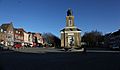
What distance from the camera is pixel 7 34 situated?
349 ft

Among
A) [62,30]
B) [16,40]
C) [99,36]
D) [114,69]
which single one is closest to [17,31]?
[16,40]

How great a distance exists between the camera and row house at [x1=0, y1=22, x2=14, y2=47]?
101725 mm

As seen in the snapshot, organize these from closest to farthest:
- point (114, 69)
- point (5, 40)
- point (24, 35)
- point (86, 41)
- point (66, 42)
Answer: point (114, 69) → point (66, 42) → point (5, 40) → point (24, 35) → point (86, 41)

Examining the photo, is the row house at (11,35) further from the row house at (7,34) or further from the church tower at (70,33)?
the church tower at (70,33)

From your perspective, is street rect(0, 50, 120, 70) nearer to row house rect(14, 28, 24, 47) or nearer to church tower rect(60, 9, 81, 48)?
church tower rect(60, 9, 81, 48)

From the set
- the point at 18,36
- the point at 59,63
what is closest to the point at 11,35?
the point at 18,36

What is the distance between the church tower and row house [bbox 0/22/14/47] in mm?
22788

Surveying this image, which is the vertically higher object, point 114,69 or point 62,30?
point 62,30

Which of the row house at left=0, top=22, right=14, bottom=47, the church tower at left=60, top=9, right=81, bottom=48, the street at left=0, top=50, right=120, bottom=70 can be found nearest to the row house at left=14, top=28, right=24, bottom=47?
the row house at left=0, top=22, right=14, bottom=47

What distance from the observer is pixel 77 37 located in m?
96.1

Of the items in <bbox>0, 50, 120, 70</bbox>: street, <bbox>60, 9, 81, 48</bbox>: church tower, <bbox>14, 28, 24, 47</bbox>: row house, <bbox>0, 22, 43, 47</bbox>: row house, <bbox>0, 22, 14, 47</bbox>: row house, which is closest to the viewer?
<bbox>0, 50, 120, 70</bbox>: street

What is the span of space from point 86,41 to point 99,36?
9477mm

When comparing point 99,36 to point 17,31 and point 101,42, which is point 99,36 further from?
point 17,31

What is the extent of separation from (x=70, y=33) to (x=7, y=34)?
26995 millimetres
